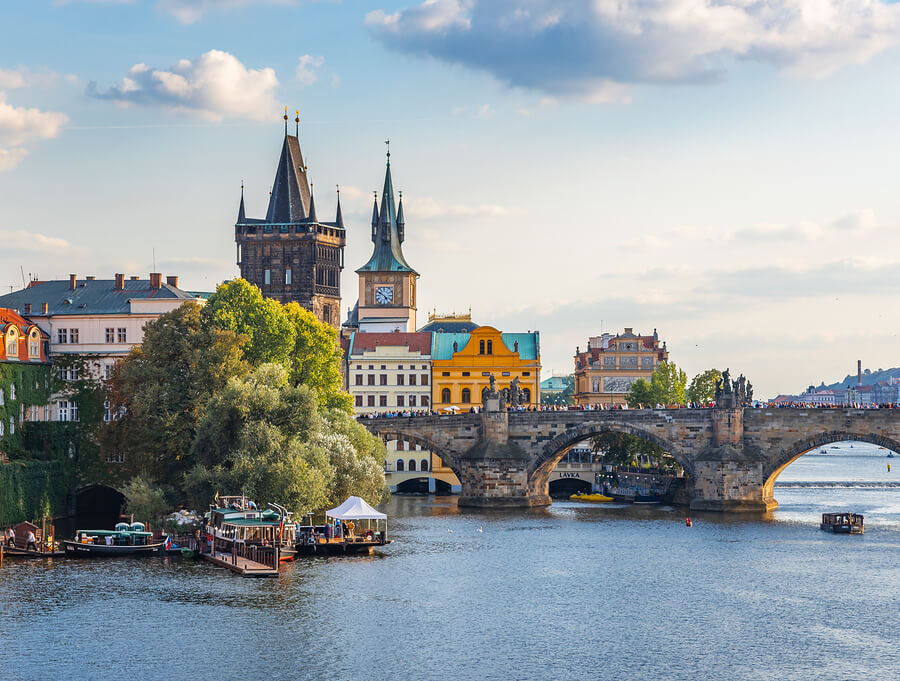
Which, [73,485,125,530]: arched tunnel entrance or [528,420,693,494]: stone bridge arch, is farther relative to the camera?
[528,420,693,494]: stone bridge arch

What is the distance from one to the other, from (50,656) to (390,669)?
14360 mm

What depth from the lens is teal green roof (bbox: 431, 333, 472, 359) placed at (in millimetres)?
158250

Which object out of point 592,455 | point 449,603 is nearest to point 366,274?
point 592,455

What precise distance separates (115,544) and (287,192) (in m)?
105

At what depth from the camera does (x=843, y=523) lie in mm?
103562

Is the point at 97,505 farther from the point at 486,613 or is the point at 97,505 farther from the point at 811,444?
the point at 811,444

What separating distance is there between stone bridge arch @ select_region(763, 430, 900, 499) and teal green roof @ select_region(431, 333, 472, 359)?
49925 mm

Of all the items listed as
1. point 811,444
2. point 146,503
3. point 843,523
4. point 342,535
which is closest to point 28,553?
point 146,503

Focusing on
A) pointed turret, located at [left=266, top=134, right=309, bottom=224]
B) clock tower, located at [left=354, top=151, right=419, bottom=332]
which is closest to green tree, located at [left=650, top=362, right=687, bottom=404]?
clock tower, located at [left=354, top=151, right=419, bottom=332]

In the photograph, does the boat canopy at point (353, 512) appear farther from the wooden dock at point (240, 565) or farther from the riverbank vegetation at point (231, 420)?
the wooden dock at point (240, 565)

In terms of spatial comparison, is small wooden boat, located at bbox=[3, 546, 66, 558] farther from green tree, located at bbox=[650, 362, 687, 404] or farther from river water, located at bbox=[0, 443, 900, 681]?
green tree, located at bbox=[650, 362, 687, 404]

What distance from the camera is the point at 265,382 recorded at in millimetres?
97250

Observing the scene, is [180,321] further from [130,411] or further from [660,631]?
[660,631]

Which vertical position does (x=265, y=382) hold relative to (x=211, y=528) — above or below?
above
